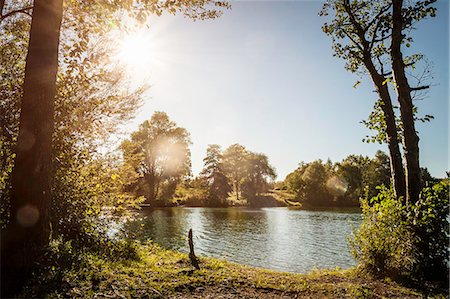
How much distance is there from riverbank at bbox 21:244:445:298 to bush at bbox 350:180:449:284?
0.59 meters

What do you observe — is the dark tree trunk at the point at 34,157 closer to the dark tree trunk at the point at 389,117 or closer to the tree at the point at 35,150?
the tree at the point at 35,150

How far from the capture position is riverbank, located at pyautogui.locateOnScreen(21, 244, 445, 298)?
18.1 ft

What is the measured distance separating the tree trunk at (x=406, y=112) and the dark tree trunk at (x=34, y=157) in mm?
10070

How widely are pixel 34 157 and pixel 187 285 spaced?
15.8 feet

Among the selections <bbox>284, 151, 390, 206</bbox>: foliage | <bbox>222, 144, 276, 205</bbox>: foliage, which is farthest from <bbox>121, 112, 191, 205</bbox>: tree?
<bbox>284, 151, 390, 206</bbox>: foliage

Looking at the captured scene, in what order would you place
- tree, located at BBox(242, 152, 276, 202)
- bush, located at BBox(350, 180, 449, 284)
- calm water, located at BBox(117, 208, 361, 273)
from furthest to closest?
tree, located at BBox(242, 152, 276, 202), calm water, located at BBox(117, 208, 361, 273), bush, located at BBox(350, 180, 449, 284)

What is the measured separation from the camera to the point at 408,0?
33.3 feet

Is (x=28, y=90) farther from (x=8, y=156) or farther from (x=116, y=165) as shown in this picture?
(x=116, y=165)

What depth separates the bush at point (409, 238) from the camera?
7.53 metres

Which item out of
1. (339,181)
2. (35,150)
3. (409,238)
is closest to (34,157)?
(35,150)

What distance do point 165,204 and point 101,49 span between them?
4762 centimetres

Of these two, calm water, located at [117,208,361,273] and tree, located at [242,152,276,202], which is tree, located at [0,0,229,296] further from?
tree, located at [242,152,276,202]

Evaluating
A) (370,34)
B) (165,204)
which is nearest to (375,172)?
(165,204)

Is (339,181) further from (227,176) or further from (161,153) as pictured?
(161,153)
